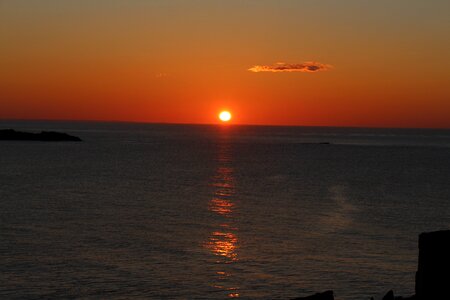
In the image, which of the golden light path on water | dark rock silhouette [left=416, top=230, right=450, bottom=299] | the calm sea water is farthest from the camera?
the golden light path on water

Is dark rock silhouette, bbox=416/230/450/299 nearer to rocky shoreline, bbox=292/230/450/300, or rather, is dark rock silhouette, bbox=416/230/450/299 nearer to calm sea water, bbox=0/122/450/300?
rocky shoreline, bbox=292/230/450/300

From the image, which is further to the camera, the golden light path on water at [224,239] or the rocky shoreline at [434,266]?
the golden light path on water at [224,239]

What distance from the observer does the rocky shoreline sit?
2248 cm

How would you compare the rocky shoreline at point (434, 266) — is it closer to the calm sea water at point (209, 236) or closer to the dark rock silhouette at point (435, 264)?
the dark rock silhouette at point (435, 264)

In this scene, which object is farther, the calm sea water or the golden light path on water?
the golden light path on water

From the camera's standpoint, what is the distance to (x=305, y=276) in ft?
128

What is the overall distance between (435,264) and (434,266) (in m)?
0.10

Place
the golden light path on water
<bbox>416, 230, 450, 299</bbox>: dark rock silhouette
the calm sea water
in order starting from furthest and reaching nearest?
the golden light path on water < the calm sea water < <bbox>416, 230, 450, 299</bbox>: dark rock silhouette

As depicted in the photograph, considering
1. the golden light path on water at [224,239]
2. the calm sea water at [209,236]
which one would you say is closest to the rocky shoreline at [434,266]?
the calm sea water at [209,236]

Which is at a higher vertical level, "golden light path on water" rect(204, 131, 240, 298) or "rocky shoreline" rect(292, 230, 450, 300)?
"rocky shoreline" rect(292, 230, 450, 300)

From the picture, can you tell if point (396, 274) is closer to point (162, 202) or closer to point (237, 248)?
point (237, 248)

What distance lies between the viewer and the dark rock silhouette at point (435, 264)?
885 inches

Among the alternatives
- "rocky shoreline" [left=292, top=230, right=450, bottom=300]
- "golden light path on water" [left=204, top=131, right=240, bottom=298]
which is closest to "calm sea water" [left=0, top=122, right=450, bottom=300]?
"golden light path on water" [left=204, top=131, right=240, bottom=298]

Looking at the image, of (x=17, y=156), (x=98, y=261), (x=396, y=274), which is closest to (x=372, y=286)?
(x=396, y=274)
